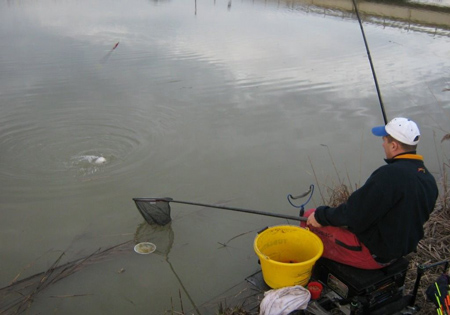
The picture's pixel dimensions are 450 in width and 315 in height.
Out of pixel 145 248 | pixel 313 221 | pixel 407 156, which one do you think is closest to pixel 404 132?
pixel 407 156

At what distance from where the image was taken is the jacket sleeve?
216 cm

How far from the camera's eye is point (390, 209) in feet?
7.24

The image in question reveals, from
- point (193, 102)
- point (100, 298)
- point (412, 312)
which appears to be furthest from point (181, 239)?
point (193, 102)

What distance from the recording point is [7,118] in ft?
19.5

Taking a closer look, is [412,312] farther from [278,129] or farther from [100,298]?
[278,129]

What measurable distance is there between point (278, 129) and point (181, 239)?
9.14ft

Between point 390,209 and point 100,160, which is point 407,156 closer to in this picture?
point 390,209

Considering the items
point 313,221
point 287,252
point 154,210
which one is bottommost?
point 154,210

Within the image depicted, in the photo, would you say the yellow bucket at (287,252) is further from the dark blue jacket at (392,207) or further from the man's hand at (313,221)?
the dark blue jacket at (392,207)

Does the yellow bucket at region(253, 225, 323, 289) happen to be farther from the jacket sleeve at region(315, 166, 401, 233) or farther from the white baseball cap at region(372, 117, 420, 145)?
the white baseball cap at region(372, 117, 420, 145)

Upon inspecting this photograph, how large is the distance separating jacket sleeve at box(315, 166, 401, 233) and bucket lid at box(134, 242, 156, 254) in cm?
178

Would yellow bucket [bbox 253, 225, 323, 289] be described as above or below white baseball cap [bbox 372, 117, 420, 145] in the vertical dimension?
below

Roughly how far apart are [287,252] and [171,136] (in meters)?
3.18

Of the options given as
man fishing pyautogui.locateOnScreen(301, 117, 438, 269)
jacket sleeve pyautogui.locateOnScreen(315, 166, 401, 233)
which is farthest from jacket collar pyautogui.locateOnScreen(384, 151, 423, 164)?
jacket sleeve pyautogui.locateOnScreen(315, 166, 401, 233)
